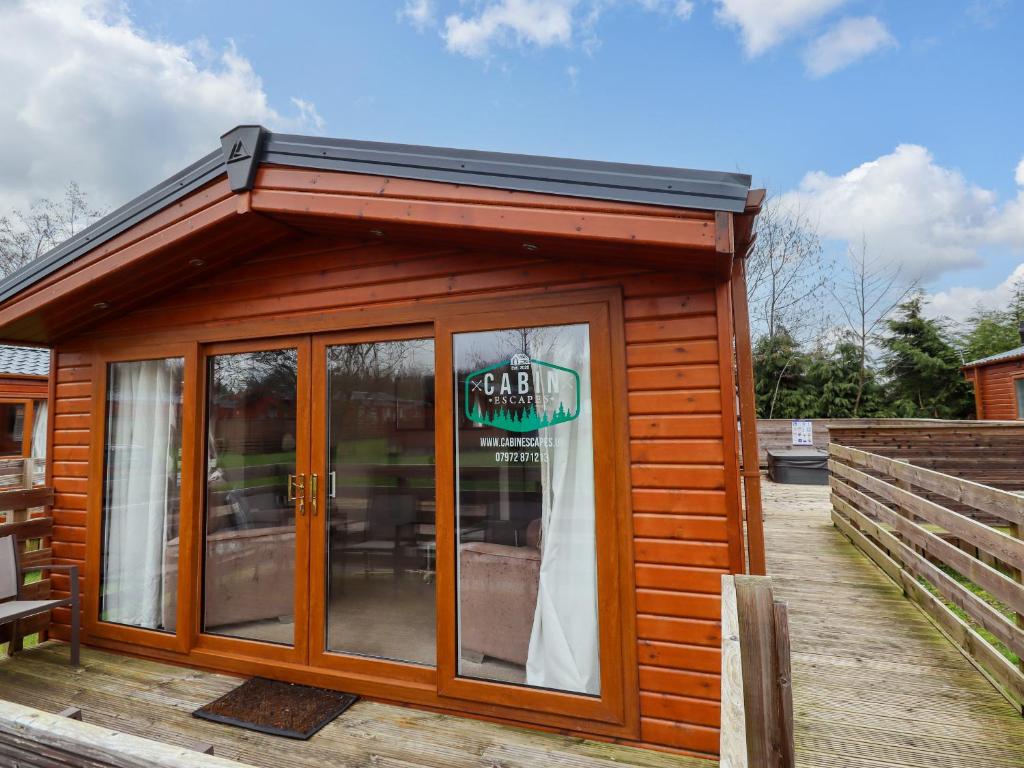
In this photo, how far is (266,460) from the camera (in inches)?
135

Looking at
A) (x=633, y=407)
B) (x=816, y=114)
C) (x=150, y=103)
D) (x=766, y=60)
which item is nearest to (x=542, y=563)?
(x=633, y=407)

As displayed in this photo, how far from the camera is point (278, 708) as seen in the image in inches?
113

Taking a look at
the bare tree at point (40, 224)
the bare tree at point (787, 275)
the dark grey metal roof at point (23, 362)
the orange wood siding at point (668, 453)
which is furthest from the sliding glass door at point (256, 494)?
the bare tree at point (40, 224)

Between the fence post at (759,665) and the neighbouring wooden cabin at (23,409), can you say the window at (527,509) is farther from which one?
the neighbouring wooden cabin at (23,409)

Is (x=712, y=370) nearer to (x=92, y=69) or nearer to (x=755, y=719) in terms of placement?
(x=755, y=719)

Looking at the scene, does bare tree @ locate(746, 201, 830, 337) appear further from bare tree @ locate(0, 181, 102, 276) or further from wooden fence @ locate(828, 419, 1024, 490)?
bare tree @ locate(0, 181, 102, 276)

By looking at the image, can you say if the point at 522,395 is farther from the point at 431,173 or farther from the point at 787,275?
the point at 787,275

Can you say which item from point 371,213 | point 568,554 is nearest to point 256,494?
point 371,213

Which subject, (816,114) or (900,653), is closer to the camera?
(900,653)

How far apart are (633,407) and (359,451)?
5.25ft

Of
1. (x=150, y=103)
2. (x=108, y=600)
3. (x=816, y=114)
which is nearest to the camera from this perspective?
(x=108, y=600)

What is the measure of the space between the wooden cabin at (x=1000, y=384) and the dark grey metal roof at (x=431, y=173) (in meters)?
15.5

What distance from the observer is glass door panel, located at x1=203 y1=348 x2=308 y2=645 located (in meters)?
3.30

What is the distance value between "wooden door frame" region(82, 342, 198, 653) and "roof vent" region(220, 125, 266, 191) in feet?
4.10
